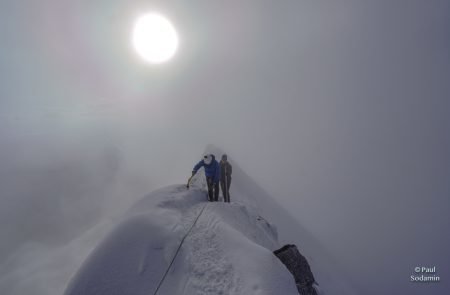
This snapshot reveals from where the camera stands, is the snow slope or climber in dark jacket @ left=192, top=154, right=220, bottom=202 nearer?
the snow slope

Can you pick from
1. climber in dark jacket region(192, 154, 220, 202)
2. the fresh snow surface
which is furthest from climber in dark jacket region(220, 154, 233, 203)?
the fresh snow surface

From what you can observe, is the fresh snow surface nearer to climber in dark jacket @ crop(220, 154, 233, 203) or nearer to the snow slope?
the snow slope

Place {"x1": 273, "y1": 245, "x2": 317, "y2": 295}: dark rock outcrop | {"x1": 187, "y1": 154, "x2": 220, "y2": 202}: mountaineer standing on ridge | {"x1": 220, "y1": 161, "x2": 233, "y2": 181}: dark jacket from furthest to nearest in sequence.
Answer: {"x1": 220, "y1": 161, "x2": 233, "y2": 181}: dark jacket → {"x1": 187, "y1": 154, "x2": 220, "y2": 202}: mountaineer standing on ridge → {"x1": 273, "y1": 245, "x2": 317, "y2": 295}: dark rock outcrop

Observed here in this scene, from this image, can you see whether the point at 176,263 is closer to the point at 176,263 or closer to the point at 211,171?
the point at 176,263

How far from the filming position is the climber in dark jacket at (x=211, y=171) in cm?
1203

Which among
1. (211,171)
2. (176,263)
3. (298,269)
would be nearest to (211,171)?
(211,171)

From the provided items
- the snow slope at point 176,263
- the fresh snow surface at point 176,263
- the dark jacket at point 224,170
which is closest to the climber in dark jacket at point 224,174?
the dark jacket at point 224,170

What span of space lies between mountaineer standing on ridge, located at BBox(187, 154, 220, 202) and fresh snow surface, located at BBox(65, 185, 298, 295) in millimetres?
4494

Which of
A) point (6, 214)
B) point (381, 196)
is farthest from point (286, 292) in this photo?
point (381, 196)

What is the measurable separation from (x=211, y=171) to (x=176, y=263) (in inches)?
257

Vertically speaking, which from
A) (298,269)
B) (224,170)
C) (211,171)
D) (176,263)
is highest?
(211,171)

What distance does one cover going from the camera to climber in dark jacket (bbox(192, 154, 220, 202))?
12.0 metres

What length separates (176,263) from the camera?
605cm

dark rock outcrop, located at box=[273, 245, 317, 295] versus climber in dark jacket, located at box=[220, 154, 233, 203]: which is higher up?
climber in dark jacket, located at box=[220, 154, 233, 203]
